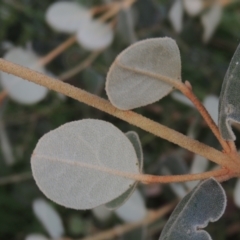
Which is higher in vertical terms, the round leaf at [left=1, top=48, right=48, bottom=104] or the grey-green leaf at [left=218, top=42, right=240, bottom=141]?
the grey-green leaf at [left=218, top=42, right=240, bottom=141]

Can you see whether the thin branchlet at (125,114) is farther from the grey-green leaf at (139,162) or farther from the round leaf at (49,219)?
the round leaf at (49,219)

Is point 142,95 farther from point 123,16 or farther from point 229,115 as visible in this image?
point 123,16

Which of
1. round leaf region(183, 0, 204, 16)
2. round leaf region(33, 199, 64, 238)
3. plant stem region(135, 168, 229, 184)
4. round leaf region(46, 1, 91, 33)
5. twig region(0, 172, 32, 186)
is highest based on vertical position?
plant stem region(135, 168, 229, 184)

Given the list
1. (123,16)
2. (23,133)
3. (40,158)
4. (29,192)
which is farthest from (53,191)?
(23,133)

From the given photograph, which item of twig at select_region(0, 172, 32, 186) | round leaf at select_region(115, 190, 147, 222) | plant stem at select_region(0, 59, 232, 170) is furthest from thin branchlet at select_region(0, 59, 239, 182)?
twig at select_region(0, 172, 32, 186)

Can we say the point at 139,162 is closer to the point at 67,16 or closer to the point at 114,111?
the point at 114,111

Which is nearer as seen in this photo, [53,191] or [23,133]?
[53,191]

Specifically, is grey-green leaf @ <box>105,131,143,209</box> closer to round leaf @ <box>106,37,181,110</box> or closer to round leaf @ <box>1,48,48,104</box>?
round leaf @ <box>106,37,181,110</box>
